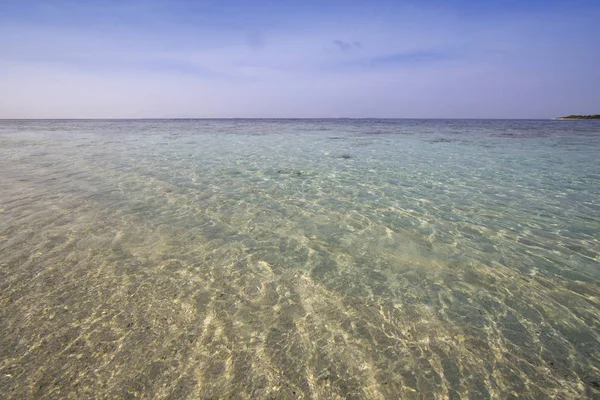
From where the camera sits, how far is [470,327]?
3391 millimetres

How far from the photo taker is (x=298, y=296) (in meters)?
3.90

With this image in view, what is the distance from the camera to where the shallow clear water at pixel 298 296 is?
8.89ft

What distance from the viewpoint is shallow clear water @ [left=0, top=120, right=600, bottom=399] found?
2711mm

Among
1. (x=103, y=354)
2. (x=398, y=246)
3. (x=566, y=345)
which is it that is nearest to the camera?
(x=103, y=354)

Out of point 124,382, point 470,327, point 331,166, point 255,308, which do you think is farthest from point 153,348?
point 331,166

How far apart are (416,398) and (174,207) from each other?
Result: 6437mm

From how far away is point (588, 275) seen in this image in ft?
14.5

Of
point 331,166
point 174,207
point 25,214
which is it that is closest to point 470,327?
point 174,207

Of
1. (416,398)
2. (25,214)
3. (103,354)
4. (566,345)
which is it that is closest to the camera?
(416,398)

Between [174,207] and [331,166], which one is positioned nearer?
[174,207]

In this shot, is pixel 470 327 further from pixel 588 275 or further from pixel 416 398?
pixel 588 275

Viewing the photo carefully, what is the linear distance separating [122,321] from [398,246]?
14.2 ft

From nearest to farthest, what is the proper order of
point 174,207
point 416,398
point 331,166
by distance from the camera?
point 416,398 → point 174,207 → point 331,166

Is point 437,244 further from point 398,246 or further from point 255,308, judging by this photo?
point 255,308
